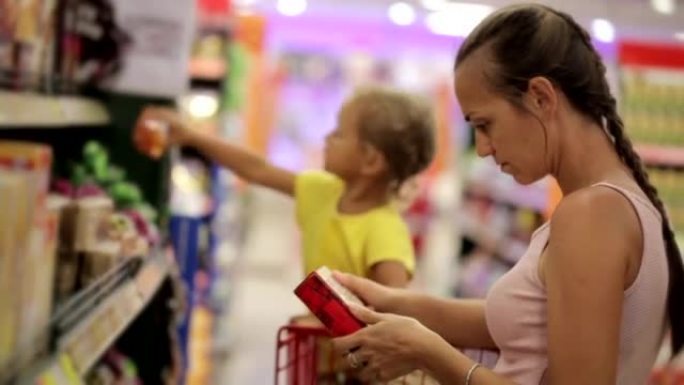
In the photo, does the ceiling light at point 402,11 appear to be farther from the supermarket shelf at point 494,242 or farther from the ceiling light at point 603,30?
the supermarket shelf at point 494,242

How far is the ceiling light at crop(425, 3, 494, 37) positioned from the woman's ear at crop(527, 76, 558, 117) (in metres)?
3.56

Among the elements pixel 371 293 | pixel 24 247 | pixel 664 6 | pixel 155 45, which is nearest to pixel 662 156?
pixel 664 6

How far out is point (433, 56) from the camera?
1240 centimetres

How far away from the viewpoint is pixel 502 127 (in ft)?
5.16

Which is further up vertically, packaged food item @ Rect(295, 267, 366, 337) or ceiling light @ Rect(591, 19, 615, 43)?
ceiling light @ Rect(591, 19, 615, 43)

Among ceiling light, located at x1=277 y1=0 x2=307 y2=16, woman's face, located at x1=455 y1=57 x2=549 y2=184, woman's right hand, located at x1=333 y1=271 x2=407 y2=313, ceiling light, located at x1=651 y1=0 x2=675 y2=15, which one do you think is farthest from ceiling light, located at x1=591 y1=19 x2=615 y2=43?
woman's face, located at x1=455 y1=57 x2=549 y2=184

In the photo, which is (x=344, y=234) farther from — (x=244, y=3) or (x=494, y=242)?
(x=244, y=3)

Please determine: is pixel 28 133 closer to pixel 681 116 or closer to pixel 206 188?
pixel 206 188

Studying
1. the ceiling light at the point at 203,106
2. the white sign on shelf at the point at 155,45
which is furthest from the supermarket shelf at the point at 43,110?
the ceiling light at the point at 203,106

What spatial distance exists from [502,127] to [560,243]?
0.71 ft

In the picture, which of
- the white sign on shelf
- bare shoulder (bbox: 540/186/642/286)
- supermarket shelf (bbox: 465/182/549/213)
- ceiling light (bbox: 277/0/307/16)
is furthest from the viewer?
ceiling light (bbox: 277/0/307/16)

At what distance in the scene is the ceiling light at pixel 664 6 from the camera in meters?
Result: 6.34

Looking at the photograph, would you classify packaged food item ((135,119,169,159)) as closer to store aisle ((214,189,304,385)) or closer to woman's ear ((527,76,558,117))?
woman's ear ((527,76,558,117))

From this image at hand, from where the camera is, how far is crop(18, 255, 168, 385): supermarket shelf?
66.9 inches
